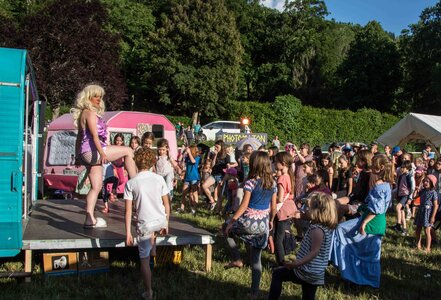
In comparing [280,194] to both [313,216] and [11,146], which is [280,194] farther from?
[11,146]

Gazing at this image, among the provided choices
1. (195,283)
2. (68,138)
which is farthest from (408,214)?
(68,138)

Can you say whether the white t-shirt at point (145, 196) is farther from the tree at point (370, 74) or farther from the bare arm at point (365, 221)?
the tree at point (370, 74)

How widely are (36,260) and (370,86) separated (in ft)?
160

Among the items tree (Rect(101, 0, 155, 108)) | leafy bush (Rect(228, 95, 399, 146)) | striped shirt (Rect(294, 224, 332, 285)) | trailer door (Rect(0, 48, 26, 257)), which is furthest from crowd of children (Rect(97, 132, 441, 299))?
tree (Rect(101, 0, 155, 108))

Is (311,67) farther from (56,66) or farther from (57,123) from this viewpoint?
(57,123)

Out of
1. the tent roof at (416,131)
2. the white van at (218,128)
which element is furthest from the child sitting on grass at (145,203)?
the white van at (218,128)

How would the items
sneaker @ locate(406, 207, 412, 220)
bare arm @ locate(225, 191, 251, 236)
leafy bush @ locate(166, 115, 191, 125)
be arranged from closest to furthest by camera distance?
bare arm @ locate(225, 191, 251, 236), sneaker @ locate(406, 207, 412, 220), leafy bush @ locate(166, 115, 191, 125)

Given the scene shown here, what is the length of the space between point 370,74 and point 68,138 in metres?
43.1

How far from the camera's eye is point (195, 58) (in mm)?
44062

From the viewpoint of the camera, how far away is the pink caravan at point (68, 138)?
1398 cm

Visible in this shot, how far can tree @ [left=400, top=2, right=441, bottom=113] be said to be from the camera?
50375 mm

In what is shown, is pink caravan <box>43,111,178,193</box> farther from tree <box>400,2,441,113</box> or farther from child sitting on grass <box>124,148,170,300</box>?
tree <box>400,2,441,113</box>

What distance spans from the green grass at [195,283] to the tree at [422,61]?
46.5m

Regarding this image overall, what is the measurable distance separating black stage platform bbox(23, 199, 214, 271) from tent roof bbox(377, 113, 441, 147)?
41.2ft
